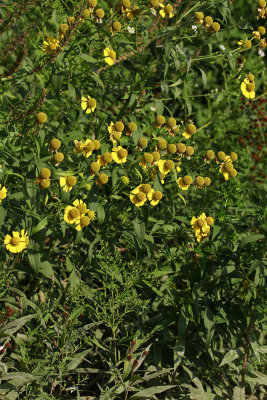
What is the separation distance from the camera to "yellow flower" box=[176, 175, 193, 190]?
8.59 feet

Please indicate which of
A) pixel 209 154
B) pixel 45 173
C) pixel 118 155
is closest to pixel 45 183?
pixel 45 173

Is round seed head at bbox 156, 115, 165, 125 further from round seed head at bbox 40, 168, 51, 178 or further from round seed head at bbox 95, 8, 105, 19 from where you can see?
round seed head at bbox 40, 168, 51, 178

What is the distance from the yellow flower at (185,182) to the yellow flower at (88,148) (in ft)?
1.68

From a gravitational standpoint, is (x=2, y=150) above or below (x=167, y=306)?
above

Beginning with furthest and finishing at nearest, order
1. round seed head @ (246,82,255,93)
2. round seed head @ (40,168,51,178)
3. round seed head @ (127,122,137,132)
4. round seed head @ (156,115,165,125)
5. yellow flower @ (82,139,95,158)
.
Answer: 1. round seed head @ (246,82,255,93)
2. round seed head @ (156,115,165,125)
3. round seed head @ (127,122,137,132)
4. yellow flower @ (82,139,95,158)
5. round seed head @ (40,168,51,178)

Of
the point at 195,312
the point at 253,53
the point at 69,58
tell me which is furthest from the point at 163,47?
the point at 253,53

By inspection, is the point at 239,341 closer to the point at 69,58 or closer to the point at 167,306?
the point at 167,306

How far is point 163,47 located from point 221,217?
1017 mm

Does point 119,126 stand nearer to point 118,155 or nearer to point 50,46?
point 118,155

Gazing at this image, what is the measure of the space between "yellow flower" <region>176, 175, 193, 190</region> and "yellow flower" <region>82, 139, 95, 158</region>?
1.68 ft

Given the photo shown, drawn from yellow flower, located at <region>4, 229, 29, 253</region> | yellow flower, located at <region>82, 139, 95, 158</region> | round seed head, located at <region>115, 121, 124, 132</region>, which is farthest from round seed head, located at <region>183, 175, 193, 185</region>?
yellow flower, located at <region>4, 229, 29, 253</region>

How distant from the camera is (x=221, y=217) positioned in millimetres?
2830

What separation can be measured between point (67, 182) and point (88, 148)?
0.20 m

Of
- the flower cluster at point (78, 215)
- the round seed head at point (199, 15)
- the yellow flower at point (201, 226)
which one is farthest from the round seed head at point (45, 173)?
the round seed head at point (199, 15)
